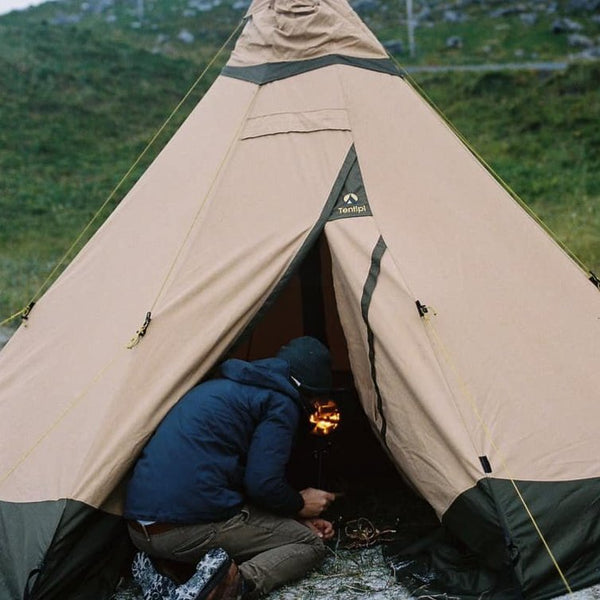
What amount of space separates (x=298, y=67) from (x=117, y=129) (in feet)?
55.0

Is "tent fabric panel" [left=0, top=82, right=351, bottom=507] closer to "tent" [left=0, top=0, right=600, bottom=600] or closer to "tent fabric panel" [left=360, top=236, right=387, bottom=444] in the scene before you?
"tent" [left=0, top=0, right=600, bottom=600]

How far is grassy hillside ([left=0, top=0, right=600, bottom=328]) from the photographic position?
14.4m

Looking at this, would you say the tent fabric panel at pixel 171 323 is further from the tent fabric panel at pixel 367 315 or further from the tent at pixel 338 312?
the tent fabric panel at pixel 367 315

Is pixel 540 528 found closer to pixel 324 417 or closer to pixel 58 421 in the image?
pixel 324 417

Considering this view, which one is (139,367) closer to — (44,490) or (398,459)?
(44,490)

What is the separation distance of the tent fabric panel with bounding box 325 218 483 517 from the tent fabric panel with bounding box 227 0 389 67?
142 centimetres

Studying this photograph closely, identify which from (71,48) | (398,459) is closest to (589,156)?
(398,459)

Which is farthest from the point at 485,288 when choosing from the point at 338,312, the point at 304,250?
the point at 304,250

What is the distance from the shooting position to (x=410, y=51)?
27.3 meters

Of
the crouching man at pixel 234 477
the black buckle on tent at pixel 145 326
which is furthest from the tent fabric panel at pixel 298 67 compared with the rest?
the crouching man at pixel 234 477

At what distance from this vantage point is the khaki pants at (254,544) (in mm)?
4180

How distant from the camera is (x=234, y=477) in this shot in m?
4.23

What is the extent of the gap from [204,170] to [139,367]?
1.47 metres

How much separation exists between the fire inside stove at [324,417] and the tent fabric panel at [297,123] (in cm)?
174
